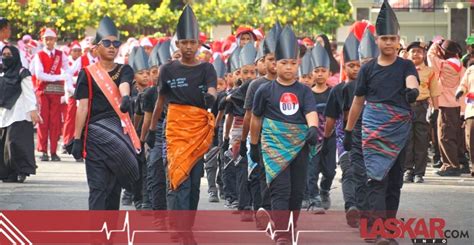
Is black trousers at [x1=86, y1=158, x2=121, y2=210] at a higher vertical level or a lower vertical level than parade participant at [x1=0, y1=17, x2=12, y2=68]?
lower

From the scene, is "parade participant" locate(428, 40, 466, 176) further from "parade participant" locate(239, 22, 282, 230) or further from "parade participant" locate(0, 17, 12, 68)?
"parade participant" locate(239, 22, 282, 230)

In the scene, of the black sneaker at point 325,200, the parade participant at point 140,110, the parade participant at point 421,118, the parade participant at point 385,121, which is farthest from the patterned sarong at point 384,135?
the parade participant at point 421,118

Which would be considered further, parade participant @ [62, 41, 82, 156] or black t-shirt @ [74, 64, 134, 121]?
parade participant @ [62, 41, 82, 156]

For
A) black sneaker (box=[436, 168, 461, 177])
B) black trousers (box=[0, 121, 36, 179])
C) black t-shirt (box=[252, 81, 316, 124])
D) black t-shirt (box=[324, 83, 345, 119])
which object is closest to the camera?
black t-shirt (box=[252, 81, 316, 124])

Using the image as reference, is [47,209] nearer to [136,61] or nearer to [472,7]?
[136,61]

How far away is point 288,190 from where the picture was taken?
12125mm

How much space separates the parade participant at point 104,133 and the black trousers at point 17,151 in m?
6.89

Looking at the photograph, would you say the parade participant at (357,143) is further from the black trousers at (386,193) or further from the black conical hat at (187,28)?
the black conical hat at (187,28)

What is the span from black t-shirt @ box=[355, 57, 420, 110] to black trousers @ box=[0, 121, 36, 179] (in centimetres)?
740

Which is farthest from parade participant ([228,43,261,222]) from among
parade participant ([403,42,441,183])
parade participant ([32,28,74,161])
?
parade participant ([32,28,74,161])

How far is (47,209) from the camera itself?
14906 mm

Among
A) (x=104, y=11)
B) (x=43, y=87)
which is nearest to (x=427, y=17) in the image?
(x=104, y=11)

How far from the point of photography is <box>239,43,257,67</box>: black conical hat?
604 inches

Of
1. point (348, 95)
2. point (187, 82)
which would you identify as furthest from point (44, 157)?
point (187, 82)
